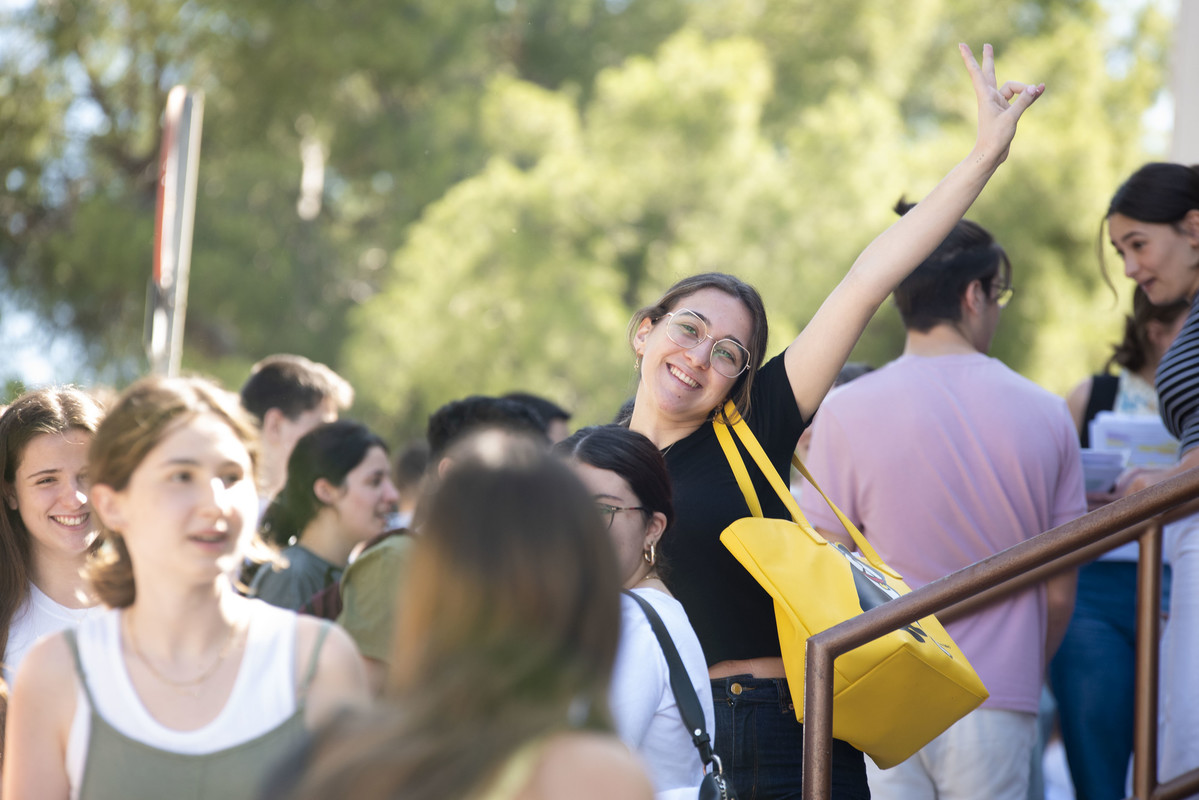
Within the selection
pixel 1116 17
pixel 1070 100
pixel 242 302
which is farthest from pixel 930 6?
pixel 242 302

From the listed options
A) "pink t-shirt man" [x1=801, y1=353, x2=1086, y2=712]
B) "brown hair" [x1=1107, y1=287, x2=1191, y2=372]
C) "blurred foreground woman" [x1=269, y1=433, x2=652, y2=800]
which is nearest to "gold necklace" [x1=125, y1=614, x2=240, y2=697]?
"blurred foreground woman" [x1=269, y1=433, x2=652, y2=800]

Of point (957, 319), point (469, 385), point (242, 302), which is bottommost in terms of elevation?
point (957, 319)

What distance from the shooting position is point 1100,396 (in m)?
3.97

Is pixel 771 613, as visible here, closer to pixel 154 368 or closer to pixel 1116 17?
pixel 154 368

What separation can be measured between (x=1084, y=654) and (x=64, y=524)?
102 inches

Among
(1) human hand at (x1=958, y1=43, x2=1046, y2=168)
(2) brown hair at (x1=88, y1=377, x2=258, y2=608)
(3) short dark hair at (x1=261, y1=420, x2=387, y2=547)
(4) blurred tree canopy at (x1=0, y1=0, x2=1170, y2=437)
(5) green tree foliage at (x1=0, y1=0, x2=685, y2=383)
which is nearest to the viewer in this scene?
(2) brown hair at (x1=88, y1=377, x2=258, y2=608)

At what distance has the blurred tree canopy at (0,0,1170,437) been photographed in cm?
1321

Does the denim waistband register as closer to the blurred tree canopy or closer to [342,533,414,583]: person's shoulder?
[342,533,414,583]: person's shoulder

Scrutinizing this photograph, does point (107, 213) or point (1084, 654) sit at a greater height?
point (107, 213)

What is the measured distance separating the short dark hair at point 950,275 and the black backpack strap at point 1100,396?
96 centimetres

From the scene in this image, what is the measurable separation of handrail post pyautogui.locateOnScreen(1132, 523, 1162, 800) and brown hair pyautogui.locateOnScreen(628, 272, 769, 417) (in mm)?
959

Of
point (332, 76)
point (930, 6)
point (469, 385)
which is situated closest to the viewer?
point (469, 385)

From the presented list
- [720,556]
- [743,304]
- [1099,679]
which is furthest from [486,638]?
[1099,679]

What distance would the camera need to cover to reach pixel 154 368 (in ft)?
15.0
